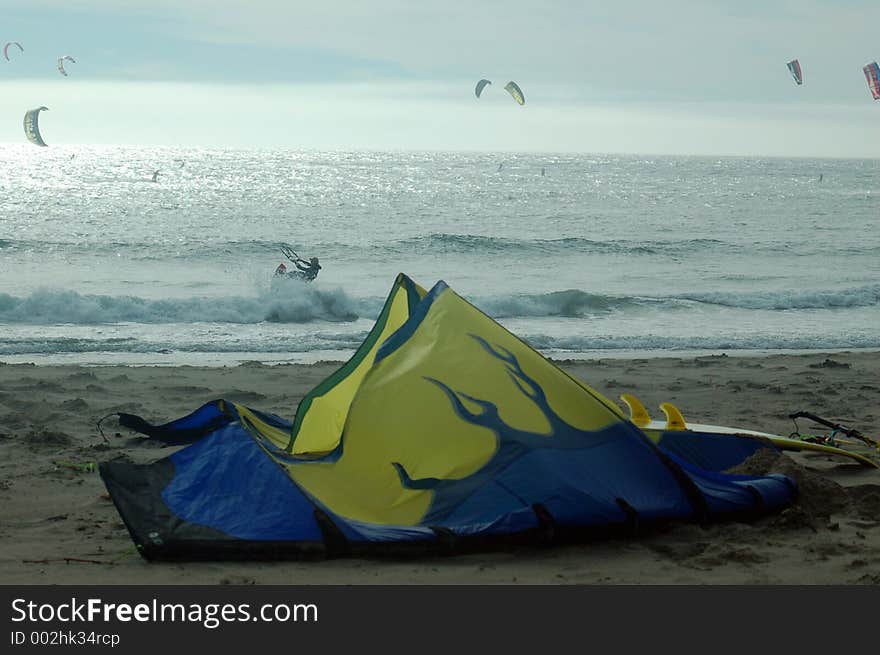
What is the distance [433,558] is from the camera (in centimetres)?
432

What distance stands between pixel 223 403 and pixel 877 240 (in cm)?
3184

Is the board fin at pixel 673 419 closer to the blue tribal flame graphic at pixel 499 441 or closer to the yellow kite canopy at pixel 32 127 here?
the blue tribal flame graphic at pixel 499 441

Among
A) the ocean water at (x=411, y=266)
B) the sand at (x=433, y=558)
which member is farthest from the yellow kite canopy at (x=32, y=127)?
the sand at (x=433, y=558)

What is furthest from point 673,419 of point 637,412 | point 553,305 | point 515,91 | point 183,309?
point 515,91

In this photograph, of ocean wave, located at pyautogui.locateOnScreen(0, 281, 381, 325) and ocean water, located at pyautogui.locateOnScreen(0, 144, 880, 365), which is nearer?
ocean water, located at pyautogui.locateOnScreen(0, 144, 880, 365)

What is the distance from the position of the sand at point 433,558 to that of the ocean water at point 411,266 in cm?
345

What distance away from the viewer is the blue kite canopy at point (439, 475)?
436cm

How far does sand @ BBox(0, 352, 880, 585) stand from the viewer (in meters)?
4.09

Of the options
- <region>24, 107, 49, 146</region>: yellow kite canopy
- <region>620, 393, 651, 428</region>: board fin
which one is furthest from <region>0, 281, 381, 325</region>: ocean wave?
<region>24, 107, 49, 146</region>: yellow kite canopy

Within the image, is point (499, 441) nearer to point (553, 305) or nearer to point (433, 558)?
point (433, 558)

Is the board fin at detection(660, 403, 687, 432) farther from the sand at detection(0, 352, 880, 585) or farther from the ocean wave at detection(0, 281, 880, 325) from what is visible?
the ocean wave at detection(0, 281, 880, 325)

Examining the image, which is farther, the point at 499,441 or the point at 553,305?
the point at 553,305

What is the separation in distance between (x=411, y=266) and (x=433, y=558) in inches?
872

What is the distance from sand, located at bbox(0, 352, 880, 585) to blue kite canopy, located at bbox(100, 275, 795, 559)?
0.38 feet
